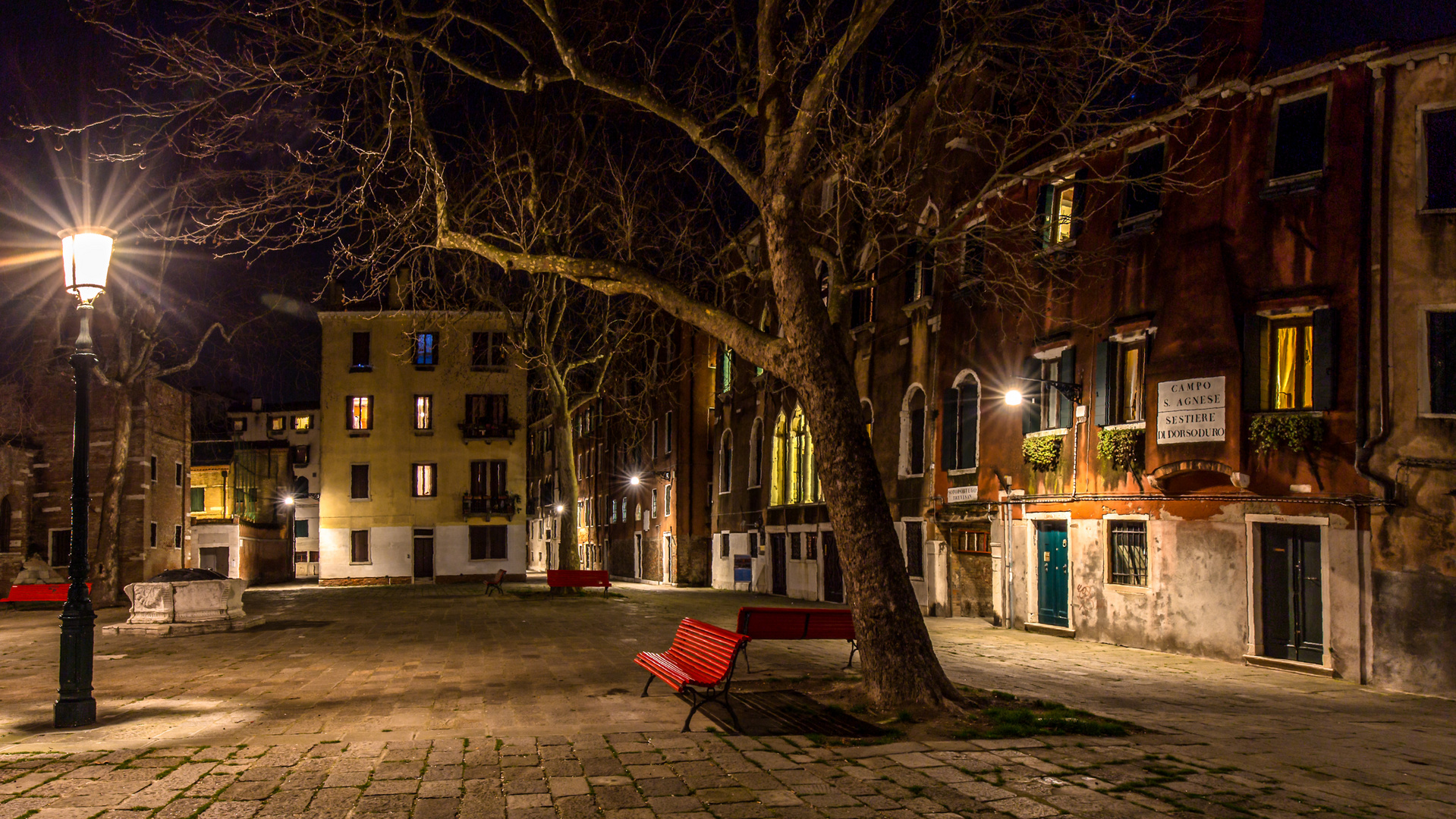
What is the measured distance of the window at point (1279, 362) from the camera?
50.7ft

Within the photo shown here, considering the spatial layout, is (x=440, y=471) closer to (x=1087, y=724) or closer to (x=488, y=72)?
(x=488, y=72)

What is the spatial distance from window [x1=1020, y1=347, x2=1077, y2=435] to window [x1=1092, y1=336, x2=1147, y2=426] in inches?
42.7

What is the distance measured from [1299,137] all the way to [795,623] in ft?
36.0

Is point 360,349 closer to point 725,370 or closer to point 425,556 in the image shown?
point 425,556

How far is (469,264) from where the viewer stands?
26.2 meters

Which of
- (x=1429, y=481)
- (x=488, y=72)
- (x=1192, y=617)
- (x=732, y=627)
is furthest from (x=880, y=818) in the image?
(x=732, y=627)

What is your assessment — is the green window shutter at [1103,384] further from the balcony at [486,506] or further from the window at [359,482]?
the window at [359,482]

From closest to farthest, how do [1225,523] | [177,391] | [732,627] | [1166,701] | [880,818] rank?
1. [880,818]
2. [1166,701]
3. [1225,523]
4. [732,627]
5. [177,391]

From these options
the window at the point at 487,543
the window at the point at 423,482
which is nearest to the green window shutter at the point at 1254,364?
the window at the point at 487,543

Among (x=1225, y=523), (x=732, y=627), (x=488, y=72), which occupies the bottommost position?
(x=732, y=627)

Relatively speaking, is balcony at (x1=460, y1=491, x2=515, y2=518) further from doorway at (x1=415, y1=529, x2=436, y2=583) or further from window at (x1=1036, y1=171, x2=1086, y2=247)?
window at (x1=1036, y1=171, x2=1086, y2=247)

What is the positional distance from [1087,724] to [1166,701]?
2.78 metres

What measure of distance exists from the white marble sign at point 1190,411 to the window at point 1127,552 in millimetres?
1845

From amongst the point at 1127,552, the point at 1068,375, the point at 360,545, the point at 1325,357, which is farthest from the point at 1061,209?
the point at 360,545
